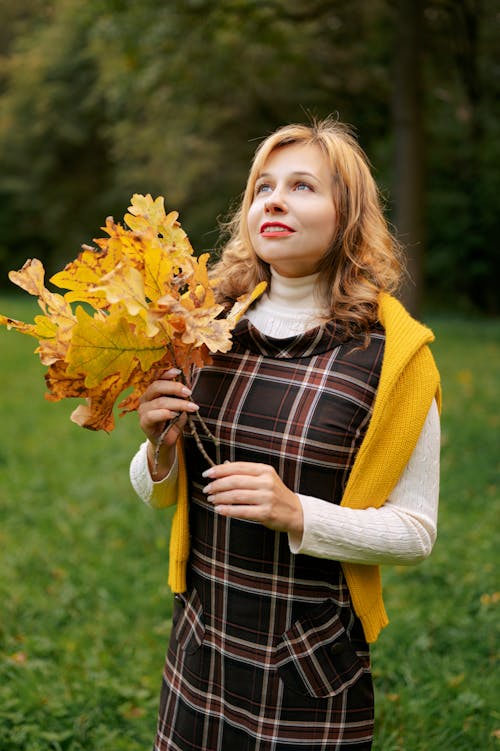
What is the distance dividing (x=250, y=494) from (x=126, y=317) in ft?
1.24

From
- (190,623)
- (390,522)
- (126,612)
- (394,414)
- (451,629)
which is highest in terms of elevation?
(394,414)

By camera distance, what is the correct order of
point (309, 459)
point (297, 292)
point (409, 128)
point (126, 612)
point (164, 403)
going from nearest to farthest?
point (164, 403) → point (309, 459) → point (297, 292) → point (126, 612) → point (409, 128)

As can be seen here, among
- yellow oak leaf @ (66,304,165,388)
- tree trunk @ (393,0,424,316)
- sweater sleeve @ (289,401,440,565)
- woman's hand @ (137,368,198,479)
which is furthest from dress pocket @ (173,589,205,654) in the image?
tree trunk @ (393,0,424,316)

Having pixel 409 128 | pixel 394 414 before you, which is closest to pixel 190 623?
pixel 394 414

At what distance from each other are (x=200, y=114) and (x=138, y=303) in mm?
11297

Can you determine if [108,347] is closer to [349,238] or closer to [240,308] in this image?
[240,308]

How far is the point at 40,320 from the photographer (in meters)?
1.35

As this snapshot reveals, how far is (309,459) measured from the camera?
148 centimetres

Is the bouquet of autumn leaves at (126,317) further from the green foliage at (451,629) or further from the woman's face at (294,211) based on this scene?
the green foliage at (451,629)

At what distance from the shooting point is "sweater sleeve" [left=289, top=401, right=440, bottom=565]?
1.41 metres

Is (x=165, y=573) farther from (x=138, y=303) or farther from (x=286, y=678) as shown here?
(x=138, y=303)

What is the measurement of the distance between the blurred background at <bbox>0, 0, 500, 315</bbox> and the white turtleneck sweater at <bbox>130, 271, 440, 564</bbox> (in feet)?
3.66

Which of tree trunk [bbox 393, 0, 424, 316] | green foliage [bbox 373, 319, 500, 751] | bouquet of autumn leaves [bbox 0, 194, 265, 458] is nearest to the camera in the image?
bouquet of autumn leaves [bbox 0, 194, 265, 458]

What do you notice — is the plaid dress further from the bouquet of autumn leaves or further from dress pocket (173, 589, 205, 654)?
the bouquet of autumn leaves
